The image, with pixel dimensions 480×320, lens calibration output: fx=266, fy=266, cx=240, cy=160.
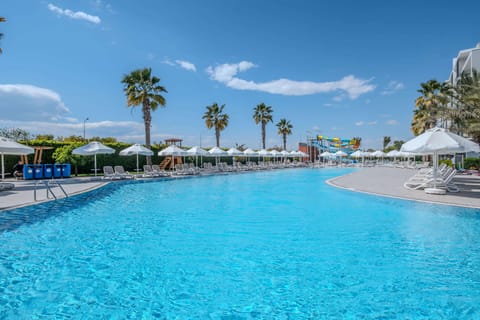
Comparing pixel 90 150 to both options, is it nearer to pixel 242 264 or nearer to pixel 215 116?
pixel 242 264

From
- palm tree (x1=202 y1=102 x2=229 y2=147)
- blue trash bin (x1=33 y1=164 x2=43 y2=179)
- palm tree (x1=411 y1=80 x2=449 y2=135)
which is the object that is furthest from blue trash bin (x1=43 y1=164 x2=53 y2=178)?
palm tree (x1=411 y1=80 x2=449 y2=135)

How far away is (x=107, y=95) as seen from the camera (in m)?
23.7

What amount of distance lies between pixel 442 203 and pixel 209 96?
30274 mm

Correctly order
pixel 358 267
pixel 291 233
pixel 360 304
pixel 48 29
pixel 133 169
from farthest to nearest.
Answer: pixel 133 169
pixel 48 29
pixel 291 233
pixel 358 267
pixel 360 304

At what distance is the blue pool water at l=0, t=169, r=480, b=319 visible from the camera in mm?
3320

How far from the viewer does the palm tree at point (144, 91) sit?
2225 cm

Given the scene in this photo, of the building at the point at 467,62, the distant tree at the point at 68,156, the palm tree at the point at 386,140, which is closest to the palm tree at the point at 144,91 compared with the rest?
the distant tree at the point at 68,156

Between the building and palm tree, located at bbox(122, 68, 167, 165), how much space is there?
31.4 metres

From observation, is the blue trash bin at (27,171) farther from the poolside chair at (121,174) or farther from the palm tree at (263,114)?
the palm tree at (263,114)

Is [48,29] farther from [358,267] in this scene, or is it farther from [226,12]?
[358,267]

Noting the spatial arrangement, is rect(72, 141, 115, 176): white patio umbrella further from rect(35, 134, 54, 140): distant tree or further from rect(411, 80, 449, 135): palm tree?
rect(411, 80, 449, 135): palm tree

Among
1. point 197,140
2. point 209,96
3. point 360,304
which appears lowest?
point 360,304

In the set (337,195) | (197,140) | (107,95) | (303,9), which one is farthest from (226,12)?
(197,140)

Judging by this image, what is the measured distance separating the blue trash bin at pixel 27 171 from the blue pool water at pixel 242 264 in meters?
10.3
